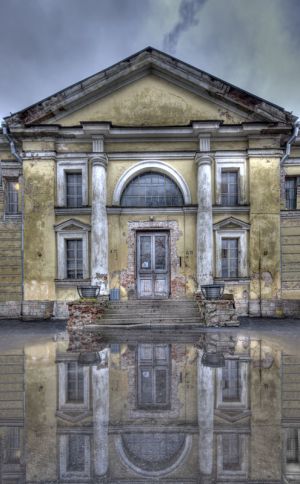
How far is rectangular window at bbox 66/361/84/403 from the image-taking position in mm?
5324

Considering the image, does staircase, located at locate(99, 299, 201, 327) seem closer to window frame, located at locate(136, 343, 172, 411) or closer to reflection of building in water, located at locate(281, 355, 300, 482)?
window frame, located at locate(136, 343, 172, 411)

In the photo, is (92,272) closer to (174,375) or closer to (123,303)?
(123,303)

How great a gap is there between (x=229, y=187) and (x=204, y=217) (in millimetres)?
1914

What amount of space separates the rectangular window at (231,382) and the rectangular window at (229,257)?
271 inches

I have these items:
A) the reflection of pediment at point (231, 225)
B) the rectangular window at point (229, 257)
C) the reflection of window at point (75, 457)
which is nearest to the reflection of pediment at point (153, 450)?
the reflection of window at point (75, 457)

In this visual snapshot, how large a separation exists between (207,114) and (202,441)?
12840mm

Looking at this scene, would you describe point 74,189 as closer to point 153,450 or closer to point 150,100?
point 150,100

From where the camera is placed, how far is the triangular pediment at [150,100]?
13.8m

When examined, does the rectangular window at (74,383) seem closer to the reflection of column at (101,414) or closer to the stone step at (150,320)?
the reflection of column at (101,414)

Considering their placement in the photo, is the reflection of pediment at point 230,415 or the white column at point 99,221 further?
the white column at point 99,221

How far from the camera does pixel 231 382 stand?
588 cm

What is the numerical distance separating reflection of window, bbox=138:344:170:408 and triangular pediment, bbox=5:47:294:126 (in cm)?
954

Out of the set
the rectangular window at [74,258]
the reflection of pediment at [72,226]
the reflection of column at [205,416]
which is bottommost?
the reflection of column at [205,416]

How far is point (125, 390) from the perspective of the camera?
5.63 metres
